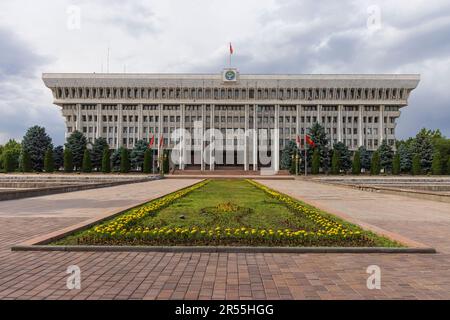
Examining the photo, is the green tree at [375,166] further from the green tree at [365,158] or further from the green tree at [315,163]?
the green tree at [315,163]

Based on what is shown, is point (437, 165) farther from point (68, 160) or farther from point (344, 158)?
point (68, 160)

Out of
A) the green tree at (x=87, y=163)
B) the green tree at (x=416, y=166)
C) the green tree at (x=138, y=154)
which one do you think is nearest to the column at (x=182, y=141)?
the green tree at (x=138, y=154)

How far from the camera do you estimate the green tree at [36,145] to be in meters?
58.5

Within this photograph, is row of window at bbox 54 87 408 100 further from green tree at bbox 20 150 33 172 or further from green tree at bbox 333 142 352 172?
green tree at bbox 20 150 33 172

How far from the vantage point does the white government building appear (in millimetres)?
67688

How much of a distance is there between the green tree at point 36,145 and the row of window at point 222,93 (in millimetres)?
11433

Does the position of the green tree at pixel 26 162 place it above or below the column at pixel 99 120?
below

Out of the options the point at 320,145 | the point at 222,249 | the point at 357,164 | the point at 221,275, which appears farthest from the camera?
the point at 357,164

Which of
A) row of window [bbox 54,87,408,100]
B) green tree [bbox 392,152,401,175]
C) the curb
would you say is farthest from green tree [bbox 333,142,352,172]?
the curb

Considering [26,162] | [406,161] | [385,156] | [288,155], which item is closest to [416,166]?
[406,161]

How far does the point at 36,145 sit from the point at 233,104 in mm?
39276

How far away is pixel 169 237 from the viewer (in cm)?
637

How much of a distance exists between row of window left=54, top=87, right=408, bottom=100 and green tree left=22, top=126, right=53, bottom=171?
11.4 metres

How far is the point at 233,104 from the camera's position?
226ft
